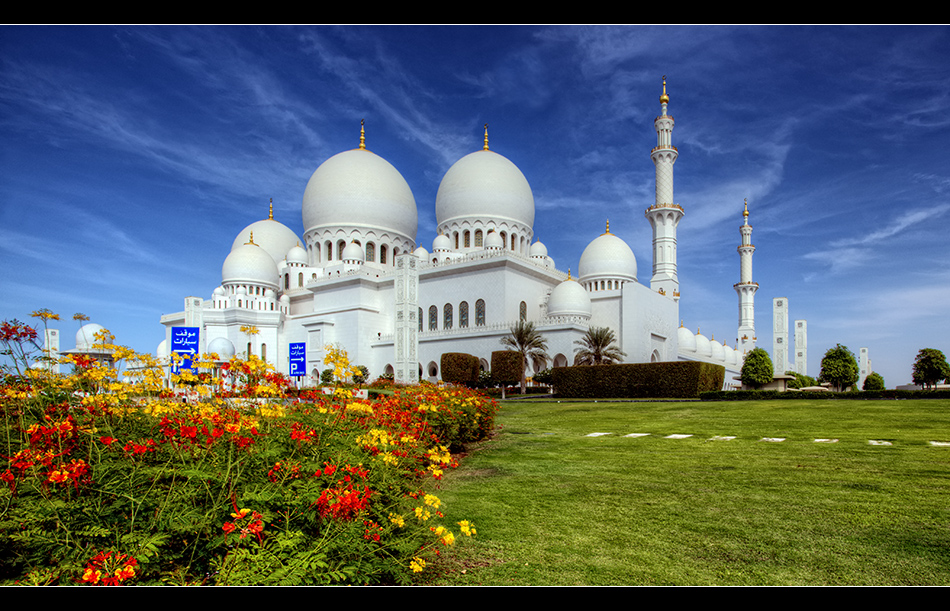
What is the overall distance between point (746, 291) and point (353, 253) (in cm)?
3616

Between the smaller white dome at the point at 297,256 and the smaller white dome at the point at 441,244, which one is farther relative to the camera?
the smaller white dome at the point at 297,256

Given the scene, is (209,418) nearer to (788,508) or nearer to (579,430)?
(788,508)

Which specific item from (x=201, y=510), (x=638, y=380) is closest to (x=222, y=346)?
(x=638, y=380)

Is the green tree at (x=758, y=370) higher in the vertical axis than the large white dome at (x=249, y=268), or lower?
lower

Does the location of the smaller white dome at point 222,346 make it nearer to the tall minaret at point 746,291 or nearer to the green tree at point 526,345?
the green tree at point 526,345

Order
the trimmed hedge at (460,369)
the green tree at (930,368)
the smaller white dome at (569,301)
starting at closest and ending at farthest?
the green tree at (930,368) → the trimmed hedge at (460,369) → the smaller white dome at (569,301)

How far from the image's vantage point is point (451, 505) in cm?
491

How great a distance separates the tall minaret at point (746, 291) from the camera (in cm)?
4869

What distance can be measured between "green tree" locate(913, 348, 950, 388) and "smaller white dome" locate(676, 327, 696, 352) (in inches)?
743

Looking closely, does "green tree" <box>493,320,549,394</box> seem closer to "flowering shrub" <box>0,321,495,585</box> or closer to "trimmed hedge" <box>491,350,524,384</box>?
"trimmed hedge" <box>491,350,524,384</box>

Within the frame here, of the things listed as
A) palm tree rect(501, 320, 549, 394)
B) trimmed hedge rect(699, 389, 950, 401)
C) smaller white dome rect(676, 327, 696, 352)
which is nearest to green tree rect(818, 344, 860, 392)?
trimmed hedge rect(699, 389, 950, 401)

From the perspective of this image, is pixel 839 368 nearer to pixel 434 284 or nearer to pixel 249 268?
pixel 434 284

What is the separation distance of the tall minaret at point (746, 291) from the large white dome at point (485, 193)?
2101 centimetres

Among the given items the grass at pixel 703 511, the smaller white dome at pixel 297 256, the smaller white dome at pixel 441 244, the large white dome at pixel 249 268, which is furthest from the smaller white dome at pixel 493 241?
the grass at pixel 703 511
